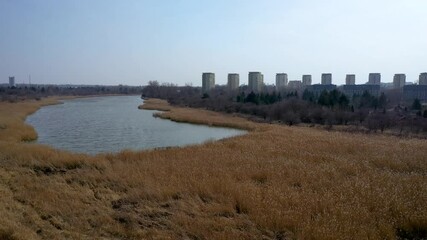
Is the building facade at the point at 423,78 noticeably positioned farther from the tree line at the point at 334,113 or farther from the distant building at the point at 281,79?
the tree line at the point at 334,113

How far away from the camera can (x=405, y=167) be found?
1341 centimetres

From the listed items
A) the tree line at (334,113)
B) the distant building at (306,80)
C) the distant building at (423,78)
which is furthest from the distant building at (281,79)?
the tree line at (334,113)

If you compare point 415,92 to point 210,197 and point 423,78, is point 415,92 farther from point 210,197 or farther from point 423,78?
point 210,197

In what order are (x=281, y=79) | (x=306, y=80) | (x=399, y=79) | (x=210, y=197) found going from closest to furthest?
(x=210, y=197), (x=399, y=79), (x=306, y=80), (x=281, y=79)

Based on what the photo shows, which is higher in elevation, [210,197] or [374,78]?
[374,78]

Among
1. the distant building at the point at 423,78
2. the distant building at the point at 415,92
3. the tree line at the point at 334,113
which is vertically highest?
the distant building at the point at 423,78

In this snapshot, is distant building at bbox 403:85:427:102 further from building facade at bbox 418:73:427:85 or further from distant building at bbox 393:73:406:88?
distant building at bbox 393:73:406:88

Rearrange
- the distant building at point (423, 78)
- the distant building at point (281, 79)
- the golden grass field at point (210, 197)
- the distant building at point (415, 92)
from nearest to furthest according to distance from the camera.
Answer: the golden grass field at point (210, 197), the distant building at point (415, 92), the distant building at point (423, 78), the distant building at point (281, 79)

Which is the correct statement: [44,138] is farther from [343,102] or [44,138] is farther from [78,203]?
[343,102]

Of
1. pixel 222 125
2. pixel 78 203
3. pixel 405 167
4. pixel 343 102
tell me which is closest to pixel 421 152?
pixel 405 167

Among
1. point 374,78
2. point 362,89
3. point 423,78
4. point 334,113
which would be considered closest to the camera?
point 334,113

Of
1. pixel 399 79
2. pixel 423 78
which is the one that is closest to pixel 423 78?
pixel 423 78

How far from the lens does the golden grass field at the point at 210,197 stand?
699cm

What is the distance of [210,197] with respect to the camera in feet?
30.6
